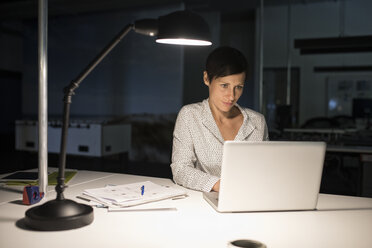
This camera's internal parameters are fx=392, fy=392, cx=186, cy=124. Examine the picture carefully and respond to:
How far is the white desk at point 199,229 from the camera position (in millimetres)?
1177

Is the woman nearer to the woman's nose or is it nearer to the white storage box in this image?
the woman's nose

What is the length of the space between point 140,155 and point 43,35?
6819mm

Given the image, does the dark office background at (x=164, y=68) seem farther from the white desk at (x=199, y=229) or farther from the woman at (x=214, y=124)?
the white desk at (x=199, y=229)

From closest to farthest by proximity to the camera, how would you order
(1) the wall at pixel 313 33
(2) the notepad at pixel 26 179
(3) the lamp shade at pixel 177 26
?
(3) the lamp shade at pixel 177 26
(2) the notepad at pixel 26 179
(1) the wall at pixel 313 33

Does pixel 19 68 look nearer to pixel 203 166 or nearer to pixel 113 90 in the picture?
pixel 113 90

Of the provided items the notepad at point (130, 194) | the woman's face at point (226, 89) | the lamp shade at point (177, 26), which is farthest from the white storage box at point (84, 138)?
the lamp shade at point (177, 26)

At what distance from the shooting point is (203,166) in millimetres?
2137

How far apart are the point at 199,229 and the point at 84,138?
491 cm

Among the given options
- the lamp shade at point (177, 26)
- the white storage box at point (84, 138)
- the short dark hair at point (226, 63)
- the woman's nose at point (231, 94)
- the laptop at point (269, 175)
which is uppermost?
the lamp shade at point (177, 26)

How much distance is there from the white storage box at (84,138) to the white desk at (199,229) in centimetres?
431

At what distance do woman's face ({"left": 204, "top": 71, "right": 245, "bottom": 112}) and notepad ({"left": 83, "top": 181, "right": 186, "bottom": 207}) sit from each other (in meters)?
0.63

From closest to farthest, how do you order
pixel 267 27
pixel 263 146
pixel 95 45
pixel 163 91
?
pixel 263 146
pixel 163 91
pixel 95 45
pixel 267 27

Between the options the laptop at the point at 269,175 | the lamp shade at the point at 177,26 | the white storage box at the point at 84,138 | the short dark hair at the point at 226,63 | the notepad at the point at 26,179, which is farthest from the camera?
the white storage box at the point at 84,138

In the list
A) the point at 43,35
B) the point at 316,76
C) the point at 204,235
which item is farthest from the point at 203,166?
the point at 316,76
